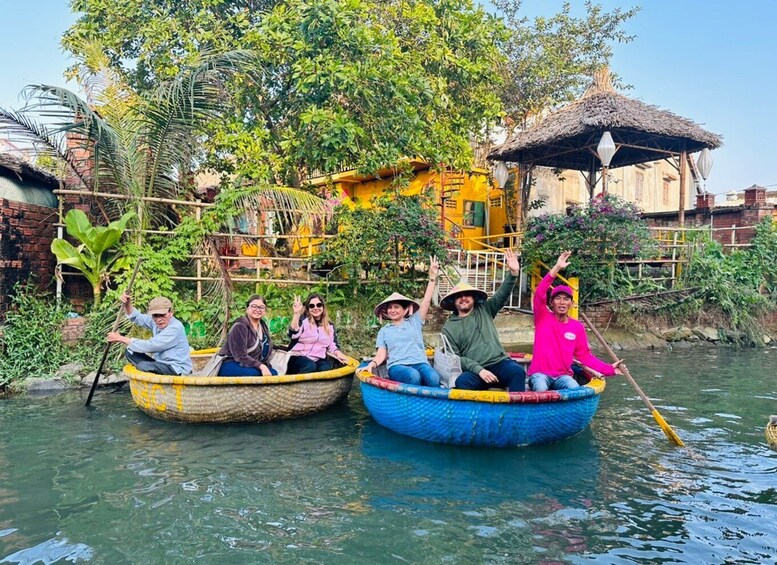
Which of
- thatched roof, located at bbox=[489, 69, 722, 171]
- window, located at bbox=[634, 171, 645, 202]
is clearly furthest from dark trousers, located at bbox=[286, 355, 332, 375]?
window, located at bbox=[634, 171, 645, 202]

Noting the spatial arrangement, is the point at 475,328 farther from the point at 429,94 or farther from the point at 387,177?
the point at 387,177

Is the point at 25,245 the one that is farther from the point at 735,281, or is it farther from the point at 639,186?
the point at 639,186

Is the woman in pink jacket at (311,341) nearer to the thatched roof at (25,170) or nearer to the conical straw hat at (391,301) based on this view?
the conical straw hat at (391,301)

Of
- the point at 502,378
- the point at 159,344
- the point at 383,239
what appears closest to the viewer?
the point at 502,378

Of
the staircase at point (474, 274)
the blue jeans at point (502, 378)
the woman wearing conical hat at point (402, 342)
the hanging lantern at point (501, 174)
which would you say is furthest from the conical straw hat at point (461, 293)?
the hanging lantern at point (501, 174)

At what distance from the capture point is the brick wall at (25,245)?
9156 millimetres

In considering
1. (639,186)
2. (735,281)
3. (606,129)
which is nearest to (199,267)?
(606,129)

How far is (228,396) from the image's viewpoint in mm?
6551

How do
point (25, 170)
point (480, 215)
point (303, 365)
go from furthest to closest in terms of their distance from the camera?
1. point (480, 215)
2. point (25, 170)
3. point (303, 365)

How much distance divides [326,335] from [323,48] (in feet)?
16.9

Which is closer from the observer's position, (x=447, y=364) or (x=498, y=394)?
(x=498, y=394)

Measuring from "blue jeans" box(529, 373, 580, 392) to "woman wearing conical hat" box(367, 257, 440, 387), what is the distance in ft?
3.29

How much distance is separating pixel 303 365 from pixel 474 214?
496 inches

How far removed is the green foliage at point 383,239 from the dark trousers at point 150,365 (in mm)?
4662
